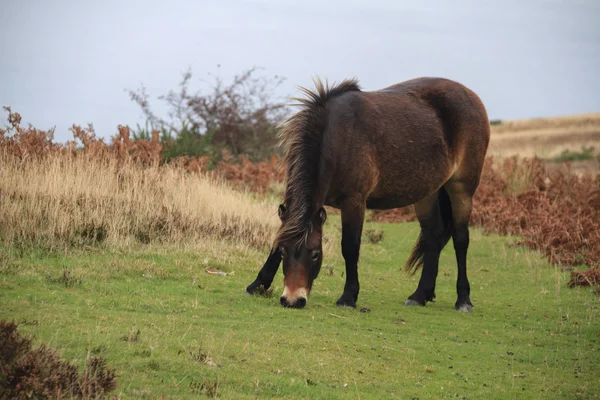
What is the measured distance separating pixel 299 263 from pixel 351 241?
1.01 metres

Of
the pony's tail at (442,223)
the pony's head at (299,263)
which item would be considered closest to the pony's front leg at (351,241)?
the pony's head at (299,263)

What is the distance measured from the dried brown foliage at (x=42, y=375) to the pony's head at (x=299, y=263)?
330cm

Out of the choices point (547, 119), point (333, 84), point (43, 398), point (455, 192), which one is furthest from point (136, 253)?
point (547, 119)

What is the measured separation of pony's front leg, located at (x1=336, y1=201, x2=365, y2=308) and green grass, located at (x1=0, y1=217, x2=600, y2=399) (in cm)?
23

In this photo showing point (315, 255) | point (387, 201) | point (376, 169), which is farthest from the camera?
point (387, 201)

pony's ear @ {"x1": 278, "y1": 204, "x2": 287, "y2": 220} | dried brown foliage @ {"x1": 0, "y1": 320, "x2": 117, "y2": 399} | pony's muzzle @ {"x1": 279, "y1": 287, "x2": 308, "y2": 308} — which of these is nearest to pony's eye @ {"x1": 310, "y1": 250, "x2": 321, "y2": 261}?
pony's muzzle @ {"x1": 279, "y1": 287, "x2": 308, "y2": 308}

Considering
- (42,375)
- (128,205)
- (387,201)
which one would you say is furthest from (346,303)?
(42,375)

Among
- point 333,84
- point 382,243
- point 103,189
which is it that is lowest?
point 382,243

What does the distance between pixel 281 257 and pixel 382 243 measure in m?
7.26

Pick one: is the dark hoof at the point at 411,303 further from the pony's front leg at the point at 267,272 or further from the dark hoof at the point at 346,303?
the pony's front leg at the point at 267,272

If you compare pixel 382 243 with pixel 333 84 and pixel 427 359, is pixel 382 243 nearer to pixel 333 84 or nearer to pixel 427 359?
pixel 333 84

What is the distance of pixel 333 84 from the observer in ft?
30.3

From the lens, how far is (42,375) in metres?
4.48

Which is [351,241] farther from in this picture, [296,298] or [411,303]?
[411,303]
